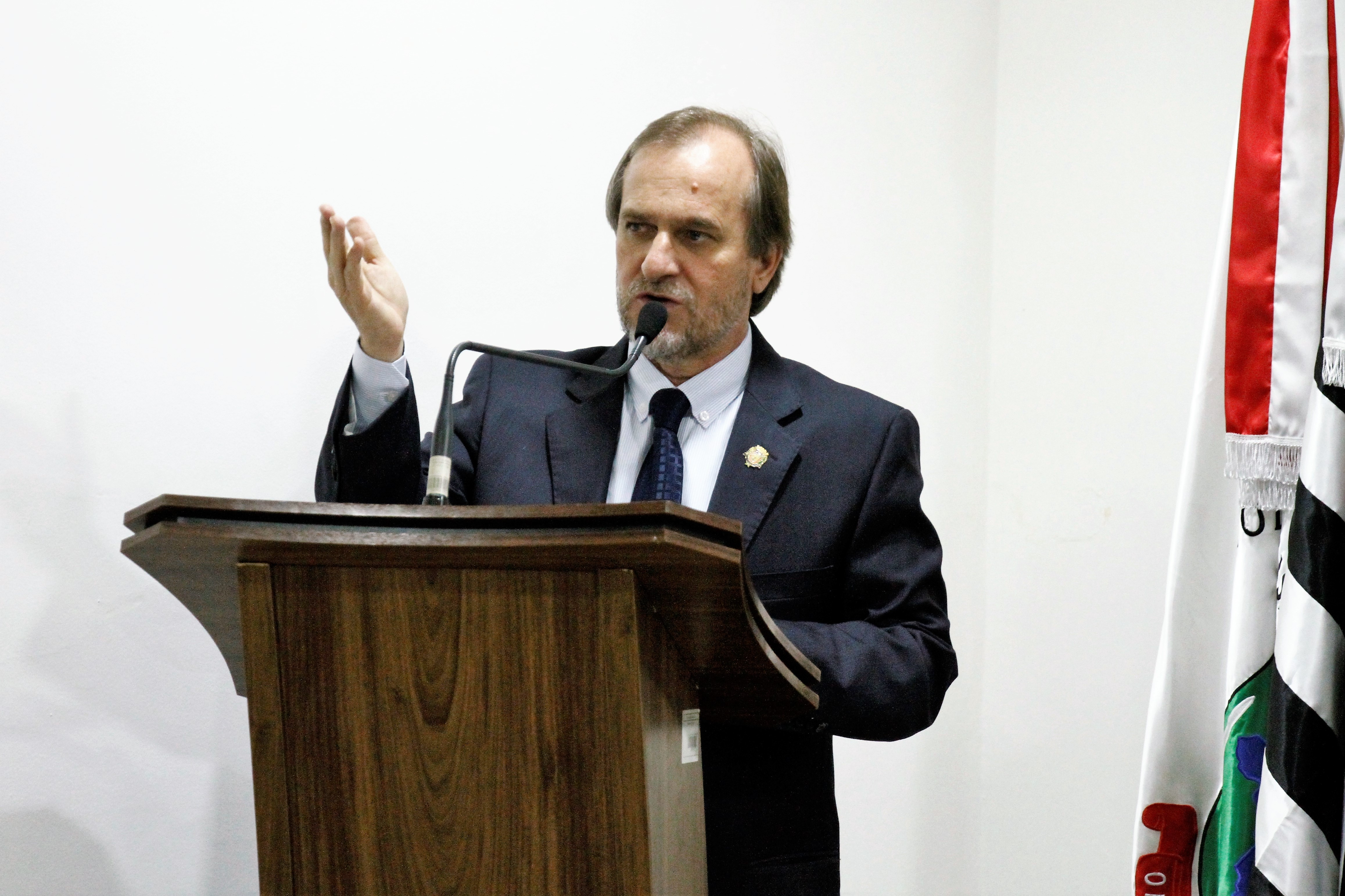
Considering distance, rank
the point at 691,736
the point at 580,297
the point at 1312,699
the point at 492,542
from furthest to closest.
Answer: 1. the point at 580,297
2. the point at 1312,699
3. the point at 691,736
4. the point at 492,542

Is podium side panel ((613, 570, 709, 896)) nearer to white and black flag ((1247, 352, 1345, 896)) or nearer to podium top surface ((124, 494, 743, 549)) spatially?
podium top surface ((124, 494, 743, 549))

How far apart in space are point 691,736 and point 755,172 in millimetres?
1055

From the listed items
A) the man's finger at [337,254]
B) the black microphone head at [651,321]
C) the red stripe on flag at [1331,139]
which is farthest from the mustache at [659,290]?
the red stripe on flag at [1331,139]

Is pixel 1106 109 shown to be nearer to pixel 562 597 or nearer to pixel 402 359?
pixel 402 359

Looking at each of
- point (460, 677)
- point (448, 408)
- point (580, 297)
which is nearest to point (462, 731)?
point (460, 677)

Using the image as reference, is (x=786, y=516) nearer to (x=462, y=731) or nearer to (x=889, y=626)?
(x=889, y=626)

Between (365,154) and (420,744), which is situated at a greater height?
(365,154)

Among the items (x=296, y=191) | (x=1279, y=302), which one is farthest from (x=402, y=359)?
(x=1279, y=302)

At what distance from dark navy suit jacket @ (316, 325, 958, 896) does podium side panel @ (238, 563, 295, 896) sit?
460mm

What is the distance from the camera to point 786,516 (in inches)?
70.1

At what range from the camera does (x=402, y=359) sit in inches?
63.9

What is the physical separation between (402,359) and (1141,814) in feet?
3.51

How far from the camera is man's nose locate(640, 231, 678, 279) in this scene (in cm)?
191

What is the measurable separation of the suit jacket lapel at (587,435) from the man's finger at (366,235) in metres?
0.39
